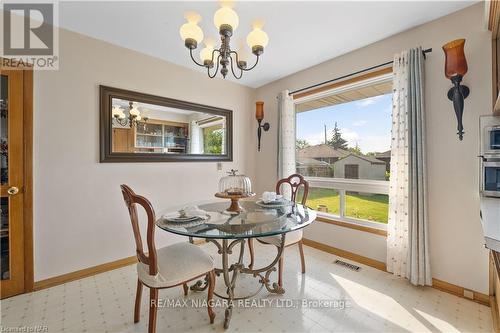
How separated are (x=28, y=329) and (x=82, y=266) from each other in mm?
747

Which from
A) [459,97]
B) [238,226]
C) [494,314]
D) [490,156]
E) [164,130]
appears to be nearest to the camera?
[238,226]

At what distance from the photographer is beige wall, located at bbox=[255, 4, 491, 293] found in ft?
6.17

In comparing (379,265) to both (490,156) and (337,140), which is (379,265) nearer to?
(490,156)

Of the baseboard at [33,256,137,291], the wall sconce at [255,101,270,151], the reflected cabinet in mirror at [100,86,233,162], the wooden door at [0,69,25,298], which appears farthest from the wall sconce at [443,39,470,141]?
the wooden door at [0,69,25,298]

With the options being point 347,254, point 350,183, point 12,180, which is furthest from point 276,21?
point 12,180

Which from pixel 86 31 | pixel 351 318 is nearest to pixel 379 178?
pixel 351 318

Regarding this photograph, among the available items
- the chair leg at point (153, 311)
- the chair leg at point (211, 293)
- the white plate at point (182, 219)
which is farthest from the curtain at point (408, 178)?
the chair leg at point (153, 311)

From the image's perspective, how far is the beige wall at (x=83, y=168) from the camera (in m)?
2.15

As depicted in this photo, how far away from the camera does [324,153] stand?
10.4 feet

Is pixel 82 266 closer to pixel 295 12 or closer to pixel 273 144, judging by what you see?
pixel 273 144

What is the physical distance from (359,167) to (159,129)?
2.55 meters

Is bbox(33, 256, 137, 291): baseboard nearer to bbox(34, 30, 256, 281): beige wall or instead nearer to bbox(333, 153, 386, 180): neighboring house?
bbox(34, 30, 256, 281): beige wall

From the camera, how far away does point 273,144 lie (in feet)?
12.1

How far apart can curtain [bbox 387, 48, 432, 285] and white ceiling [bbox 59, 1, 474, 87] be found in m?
0.36
